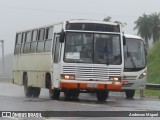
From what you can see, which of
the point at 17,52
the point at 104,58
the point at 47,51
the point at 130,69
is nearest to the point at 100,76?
the point at 104,58

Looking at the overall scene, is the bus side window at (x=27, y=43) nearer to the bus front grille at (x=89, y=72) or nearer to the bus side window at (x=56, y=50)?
the bus side window at (x=56, y=50)

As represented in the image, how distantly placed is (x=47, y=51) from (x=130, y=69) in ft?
18.5

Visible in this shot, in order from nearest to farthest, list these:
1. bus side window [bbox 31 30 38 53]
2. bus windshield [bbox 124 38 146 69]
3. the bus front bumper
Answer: the bus front bumper, bus side window [bbox 31 30 38 53], bus windshield [bbox 124 38 146 69]

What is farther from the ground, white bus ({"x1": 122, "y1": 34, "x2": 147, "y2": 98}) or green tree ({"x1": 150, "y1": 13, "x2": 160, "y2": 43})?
green tree ({"x1": 150, "y1": 13, "x2": 160, "y2": 43})

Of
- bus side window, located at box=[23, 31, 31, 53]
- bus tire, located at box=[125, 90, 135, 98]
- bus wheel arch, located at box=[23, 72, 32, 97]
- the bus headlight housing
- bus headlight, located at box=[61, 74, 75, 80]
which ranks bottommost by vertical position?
bus tire, located at box=[125, 90, 135, 98]

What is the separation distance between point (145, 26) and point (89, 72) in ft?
211

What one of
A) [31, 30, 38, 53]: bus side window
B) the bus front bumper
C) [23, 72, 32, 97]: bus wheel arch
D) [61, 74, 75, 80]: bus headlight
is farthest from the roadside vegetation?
[61, 74, 75, 80]: bus headlight

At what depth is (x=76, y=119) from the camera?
15.0 metres

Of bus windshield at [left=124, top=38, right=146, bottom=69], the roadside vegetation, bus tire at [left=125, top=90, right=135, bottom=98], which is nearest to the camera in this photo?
bus windshield at [left=124, top=38, right=146, bottom=69]

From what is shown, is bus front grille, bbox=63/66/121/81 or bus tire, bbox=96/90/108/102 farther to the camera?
bus tire, bbox=96/90/108/102

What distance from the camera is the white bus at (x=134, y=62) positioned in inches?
1168

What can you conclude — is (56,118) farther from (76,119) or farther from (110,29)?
(110,29)

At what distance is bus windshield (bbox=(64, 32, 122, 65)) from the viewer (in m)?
23.0

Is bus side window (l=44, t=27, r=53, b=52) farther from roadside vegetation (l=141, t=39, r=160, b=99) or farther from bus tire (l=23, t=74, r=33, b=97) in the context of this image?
roadside vegetation (l=141, t=39, r=160, b=99)
